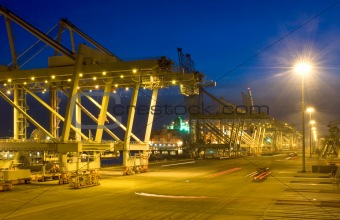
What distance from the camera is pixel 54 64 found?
33719 millimetres

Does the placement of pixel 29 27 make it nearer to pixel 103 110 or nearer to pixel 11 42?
pixel 11 42

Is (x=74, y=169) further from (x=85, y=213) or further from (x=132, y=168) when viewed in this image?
(x=85, y=213)

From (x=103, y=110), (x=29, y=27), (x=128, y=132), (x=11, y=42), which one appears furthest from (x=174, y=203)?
(x=11, y=42)

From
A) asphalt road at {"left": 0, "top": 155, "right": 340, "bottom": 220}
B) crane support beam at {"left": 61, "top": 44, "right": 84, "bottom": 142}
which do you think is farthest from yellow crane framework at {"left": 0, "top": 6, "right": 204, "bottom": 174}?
asphalt road at {"left": 0, "top": 155, "right": 340, "bottom": 220}

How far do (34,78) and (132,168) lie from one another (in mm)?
11647

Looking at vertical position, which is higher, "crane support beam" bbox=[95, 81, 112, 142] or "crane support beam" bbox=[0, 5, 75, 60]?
"crane support beam" bbox=[0, 5, 75, 60]

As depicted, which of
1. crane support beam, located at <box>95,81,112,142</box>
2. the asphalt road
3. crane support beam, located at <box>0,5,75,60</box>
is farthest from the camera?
crane support beam, located at <box>0,5,75,60</box>

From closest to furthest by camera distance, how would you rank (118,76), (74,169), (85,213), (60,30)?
(85,213) < (74,169) < (118,76) < (60,30)

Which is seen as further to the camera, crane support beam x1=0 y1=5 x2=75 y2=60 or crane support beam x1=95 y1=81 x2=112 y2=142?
crane support beam x1=0 y1=5 x2=75 y2=60

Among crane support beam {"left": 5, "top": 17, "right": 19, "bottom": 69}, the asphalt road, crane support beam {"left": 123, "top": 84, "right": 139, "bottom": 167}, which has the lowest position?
the asphalt road

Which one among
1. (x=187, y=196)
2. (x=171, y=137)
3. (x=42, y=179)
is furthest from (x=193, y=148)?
(x=187, y=196)

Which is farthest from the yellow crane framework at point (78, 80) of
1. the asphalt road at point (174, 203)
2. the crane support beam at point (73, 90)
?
the asphalt road at point (174, 203)

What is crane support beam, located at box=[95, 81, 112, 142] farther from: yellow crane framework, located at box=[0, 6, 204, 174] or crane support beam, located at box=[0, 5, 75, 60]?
crane support beam, located at box=[0, 5, 75, 60]

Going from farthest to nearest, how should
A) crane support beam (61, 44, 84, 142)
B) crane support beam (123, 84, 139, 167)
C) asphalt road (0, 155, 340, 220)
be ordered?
crane support beam (123, 84, 139, 167) → crane support beam (61, 44, 84, 142) → asphalt road (0, 155, 340, 220)
